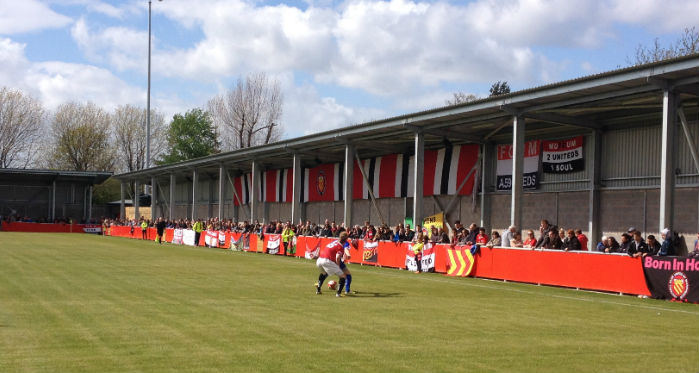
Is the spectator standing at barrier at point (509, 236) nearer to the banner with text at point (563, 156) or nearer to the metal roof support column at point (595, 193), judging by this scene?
the metal roof support column at point (595, 193)

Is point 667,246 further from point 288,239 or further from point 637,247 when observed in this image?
point 288,239

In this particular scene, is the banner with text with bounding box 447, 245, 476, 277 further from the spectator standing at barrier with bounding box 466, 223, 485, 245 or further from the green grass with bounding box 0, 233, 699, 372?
the green grass with bounding box 0, 233, 699, 372

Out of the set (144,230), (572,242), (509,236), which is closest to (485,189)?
(509,236)

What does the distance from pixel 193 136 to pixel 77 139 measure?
14.0 meters

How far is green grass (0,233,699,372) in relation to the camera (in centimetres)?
873

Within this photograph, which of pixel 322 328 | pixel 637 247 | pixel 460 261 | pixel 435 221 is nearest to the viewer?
pixel 322 328

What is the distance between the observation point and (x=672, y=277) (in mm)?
16844

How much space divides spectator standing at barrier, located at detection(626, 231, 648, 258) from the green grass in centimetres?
130

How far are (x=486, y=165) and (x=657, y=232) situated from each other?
31.7 feet

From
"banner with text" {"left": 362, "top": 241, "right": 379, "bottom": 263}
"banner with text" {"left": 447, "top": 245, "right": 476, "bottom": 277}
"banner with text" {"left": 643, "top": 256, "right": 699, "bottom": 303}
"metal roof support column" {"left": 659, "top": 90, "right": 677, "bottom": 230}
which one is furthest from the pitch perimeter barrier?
"metal roof support column" {"left": 659, "top": 90, "right": 677, "bottom": 230}

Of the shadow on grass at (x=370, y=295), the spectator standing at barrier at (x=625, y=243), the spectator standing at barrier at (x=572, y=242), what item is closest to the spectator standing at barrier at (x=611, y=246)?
the spectator standing at barrier at (x=625, y=243)

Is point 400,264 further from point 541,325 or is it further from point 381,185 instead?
point 541,325

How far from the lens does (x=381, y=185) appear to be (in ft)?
131

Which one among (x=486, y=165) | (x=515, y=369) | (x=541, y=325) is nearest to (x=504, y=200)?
(x=486, y=165)
